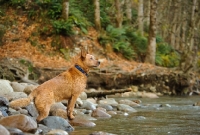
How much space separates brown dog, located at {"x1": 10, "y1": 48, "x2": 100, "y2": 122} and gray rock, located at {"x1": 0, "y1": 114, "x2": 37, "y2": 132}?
56 cm

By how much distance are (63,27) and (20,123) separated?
13293mm

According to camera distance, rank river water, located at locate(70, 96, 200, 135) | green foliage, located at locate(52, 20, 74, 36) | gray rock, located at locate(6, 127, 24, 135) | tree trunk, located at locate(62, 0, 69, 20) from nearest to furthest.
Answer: gray rock, located at locate(6, 127, 24, 135) → river water, located at locate(70, 96, 200, 135) → green foliage, located at locate(52, 20, 74, 36) → tree trunk, located at locate(62, 0, 69, 20)

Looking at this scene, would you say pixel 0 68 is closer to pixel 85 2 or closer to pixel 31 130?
pixel 31 130

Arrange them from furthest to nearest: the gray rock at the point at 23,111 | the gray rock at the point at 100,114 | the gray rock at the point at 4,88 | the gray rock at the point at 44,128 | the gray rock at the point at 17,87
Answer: the gray rock at the point at 17,87
the gray rock at the point at 4,88
the gray rock at the point at 100,114
the gray rock at the point at 23,111
the gray rock at the point at 44,128

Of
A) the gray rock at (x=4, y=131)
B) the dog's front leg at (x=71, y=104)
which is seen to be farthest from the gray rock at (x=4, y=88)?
the gray rock at (x=4, y=131)

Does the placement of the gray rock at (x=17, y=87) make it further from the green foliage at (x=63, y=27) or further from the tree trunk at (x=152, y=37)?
the tree trunk at (x=152, y=37)

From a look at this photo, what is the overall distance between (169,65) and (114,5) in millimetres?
5515

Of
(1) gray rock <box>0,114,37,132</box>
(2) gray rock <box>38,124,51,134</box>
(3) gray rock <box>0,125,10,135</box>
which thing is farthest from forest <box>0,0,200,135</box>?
(3) gray rock <box>0,125,10,135</box>

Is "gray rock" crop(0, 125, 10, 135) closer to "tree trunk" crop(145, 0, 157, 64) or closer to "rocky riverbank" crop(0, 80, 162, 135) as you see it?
"rocky riverbank" crop(0, 80, 162, 135)

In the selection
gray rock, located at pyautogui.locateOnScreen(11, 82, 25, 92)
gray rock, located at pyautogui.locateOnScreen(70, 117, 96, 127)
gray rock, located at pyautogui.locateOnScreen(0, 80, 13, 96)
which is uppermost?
gray rock, located at pyautogui.locateOnScreen(0, 80, 13, 96)

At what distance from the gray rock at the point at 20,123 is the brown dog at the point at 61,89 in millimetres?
562

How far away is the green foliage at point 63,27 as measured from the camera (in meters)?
19.9

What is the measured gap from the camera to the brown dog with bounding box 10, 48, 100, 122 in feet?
25.2

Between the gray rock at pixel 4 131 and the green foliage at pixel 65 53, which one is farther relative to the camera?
the green foliage at pixel 65 53
